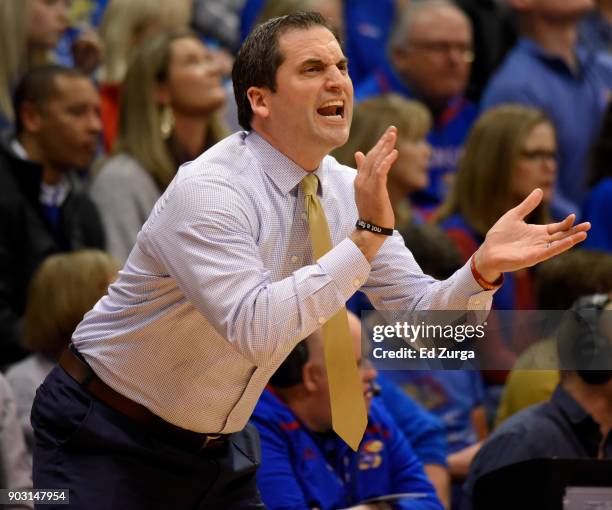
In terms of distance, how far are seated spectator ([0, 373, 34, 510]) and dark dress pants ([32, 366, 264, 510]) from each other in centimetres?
54

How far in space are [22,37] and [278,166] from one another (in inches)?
109

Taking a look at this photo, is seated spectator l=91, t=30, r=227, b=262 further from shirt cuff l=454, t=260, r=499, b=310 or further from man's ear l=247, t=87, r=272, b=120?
shirt cuff l=454, t=260, r=499, b=310

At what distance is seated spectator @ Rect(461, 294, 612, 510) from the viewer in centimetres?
329

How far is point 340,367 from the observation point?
9.08ft

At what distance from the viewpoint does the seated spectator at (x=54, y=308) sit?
3725mm

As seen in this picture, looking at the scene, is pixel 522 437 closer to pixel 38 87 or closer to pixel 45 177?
pixel 45 177

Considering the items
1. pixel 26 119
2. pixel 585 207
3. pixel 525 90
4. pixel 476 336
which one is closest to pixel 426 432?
pixel 476 336

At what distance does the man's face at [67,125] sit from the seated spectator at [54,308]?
929mm

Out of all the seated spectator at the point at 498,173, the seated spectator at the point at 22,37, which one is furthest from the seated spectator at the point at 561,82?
the seated spectator at the point at 22,37

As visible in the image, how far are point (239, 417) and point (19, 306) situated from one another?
1842 millimetres

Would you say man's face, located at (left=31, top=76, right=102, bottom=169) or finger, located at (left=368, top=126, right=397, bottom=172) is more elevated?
finger, located at (left=368, top=126, right=397, bottom=172)

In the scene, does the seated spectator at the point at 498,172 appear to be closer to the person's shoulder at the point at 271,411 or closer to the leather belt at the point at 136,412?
the person's shoulder at the point at 271,411

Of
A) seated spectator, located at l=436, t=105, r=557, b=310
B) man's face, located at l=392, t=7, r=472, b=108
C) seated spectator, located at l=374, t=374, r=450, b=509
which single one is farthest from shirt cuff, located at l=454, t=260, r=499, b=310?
man's face, located at l=392, t=7, r=472, b=108

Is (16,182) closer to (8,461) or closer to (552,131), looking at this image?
(8,461)
